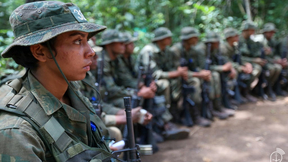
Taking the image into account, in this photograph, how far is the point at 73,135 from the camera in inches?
52.5

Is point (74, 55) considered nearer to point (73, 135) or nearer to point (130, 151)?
point (73, 135)

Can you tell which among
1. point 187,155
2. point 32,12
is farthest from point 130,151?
point 187,155

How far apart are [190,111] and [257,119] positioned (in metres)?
1.40

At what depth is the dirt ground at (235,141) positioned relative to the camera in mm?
3520

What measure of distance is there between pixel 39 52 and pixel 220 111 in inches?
197

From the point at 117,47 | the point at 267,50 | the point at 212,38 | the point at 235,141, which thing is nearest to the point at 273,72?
the point at 267,50

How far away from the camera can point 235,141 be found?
13.3 ft

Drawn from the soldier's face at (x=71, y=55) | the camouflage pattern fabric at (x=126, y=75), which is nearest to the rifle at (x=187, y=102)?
the camouflage pattern fabric at (x=126, y=75)

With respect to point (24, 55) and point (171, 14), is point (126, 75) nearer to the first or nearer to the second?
point (24, 55)

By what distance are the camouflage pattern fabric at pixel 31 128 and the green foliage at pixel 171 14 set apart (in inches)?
197

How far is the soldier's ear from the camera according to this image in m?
1.33

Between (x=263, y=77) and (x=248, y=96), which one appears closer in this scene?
(x=248, y=96)

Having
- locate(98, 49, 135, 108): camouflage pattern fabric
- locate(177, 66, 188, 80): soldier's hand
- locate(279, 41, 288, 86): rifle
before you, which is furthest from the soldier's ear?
locate(279, 41, 288, 86): rifle

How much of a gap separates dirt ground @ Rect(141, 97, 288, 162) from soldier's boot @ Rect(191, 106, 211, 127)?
0.13 metres
